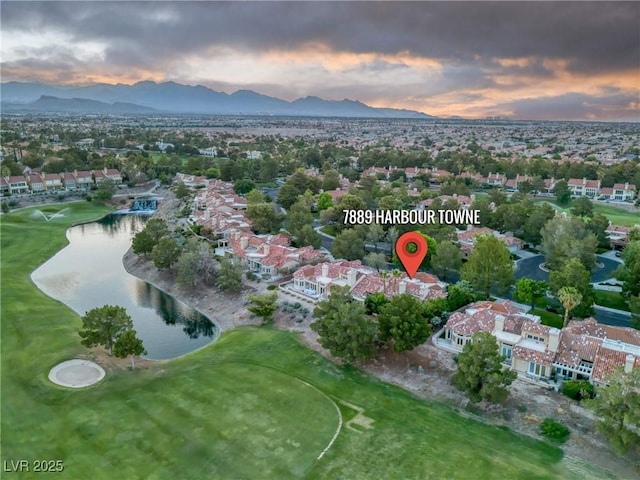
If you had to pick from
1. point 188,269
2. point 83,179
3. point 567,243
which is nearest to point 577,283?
point 567,243

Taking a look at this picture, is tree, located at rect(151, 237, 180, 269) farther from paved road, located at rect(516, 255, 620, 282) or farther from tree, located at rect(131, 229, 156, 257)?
paved road, located at rect(516, 255, 620, 282)

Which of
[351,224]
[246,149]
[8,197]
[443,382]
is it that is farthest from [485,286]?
[246,149]

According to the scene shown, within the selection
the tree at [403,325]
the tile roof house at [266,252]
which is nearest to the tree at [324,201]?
the tile roof house at [266,252]

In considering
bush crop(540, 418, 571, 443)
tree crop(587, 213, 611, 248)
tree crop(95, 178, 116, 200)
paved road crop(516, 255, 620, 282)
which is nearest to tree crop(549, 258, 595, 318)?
paved road crop(516, 255, 620, 282)

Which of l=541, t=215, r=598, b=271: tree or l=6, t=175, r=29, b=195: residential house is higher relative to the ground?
l=541, t=215, r=598, b=271: tree

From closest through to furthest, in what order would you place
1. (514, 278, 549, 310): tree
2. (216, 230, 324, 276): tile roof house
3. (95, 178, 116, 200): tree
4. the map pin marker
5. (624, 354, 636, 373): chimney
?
(624, 354, 636, 373): chimney, (514, 278, 549, 310): tree, the map pin marker, (216, 230, 324, 276): tile roof house, (95, 178, 116, 200): tree

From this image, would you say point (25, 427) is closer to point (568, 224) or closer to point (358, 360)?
point (358, 360)
